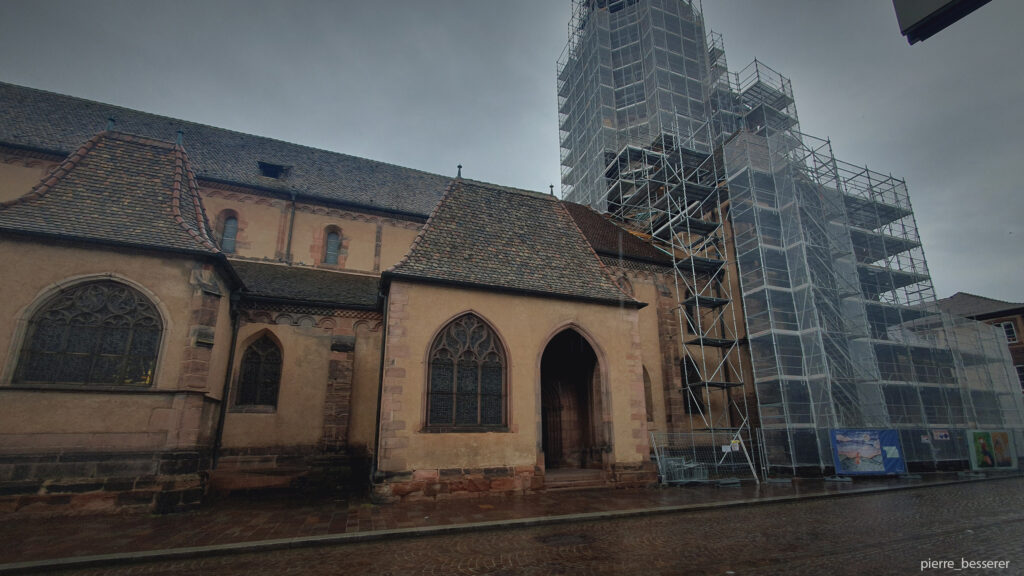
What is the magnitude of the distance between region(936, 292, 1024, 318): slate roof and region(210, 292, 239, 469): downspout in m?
40.9

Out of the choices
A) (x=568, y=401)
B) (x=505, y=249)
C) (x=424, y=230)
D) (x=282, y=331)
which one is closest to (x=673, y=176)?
(x=505, y=249)

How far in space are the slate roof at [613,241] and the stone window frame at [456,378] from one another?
7.72m

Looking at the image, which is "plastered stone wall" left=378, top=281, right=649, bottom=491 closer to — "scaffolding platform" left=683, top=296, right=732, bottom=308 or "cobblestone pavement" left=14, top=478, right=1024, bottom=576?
"cobblestone pavement" left=14, top=478, right=1024, bottom=576

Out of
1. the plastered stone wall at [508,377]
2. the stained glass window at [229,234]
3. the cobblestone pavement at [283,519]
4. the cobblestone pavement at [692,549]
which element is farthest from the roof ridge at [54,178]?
the cobblestone pavement at [692,549]

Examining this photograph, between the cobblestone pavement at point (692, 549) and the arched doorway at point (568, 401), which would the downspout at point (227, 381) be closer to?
the cobblestone pavement at point (692, 549)

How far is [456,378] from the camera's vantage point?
40.2ft

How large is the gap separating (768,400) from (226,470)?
58.2 feet

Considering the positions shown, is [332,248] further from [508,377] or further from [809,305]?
[809,305]

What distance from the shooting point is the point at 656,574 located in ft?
17.9

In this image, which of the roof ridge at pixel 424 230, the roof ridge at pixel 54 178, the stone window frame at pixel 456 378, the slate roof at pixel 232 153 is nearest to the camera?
Answer: the roof ridge at pixel 54 178

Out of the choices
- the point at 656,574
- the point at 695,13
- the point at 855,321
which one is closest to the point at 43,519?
the point at 656,574

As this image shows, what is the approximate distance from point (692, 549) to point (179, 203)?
13.1 metres

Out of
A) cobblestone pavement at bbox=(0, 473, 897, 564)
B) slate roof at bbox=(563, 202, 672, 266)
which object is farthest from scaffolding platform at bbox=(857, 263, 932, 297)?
cobblestone pavement at bbox=(0, 473, 897, 564)

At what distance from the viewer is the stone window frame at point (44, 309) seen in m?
9.27
